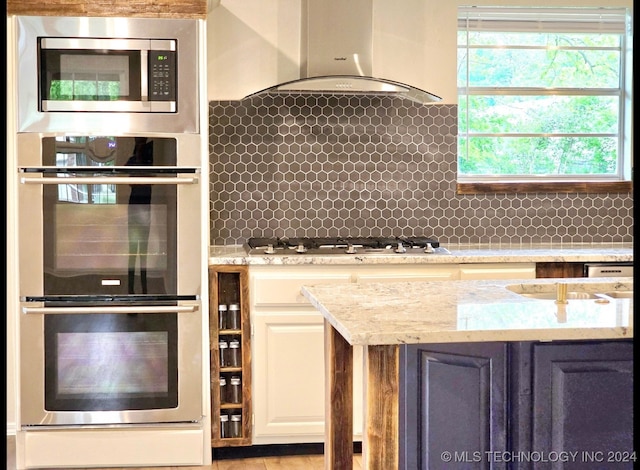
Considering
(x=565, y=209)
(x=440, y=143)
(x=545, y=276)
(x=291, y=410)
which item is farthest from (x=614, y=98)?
(x=291, y=410)

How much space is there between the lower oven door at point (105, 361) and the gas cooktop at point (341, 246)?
49 cm

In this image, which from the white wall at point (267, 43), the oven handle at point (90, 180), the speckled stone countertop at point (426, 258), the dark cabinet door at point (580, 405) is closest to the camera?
the dark cabinet door at point (580, 405)

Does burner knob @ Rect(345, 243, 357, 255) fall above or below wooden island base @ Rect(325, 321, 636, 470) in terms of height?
above

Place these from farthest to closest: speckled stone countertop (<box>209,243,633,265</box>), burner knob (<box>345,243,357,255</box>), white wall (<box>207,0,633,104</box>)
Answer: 1. white wall (<box>207,0,633,104</box>)
2. burner knob (<box>345,243,357,255</box>)
3. speckled stone countertop (<box>209,243,633,265</box>)

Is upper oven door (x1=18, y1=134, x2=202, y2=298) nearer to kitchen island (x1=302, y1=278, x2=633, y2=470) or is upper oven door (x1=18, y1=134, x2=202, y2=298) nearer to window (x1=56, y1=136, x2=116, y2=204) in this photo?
window (x1=56, y1=136, x2=116, y2=204)

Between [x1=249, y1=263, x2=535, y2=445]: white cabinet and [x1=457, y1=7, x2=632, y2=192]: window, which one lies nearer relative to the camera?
[x1=249, y1=263, x2=535, y2=445]: white cabinet

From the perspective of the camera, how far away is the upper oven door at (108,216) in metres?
3.39

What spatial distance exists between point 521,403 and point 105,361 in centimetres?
203

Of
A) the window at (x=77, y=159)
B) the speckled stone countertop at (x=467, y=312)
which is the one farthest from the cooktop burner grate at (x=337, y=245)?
the speckled stone countertop at (x=467, y=312)

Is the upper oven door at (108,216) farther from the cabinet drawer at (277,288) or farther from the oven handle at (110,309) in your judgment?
the cabinet drawer at (277,288)

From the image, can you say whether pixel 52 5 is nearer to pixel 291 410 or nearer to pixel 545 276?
pixel 291 410

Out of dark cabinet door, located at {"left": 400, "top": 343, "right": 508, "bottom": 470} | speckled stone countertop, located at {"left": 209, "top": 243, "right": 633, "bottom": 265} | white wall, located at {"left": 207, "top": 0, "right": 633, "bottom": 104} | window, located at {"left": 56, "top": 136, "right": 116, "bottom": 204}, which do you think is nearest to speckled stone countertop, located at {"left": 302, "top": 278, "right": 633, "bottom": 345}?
dark cabinet door, located at {"left": 400, "top": 343, "right": 508, "bottom": 470}

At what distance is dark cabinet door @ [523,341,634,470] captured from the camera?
2.03 meters

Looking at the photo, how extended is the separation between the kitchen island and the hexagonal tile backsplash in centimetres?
180
